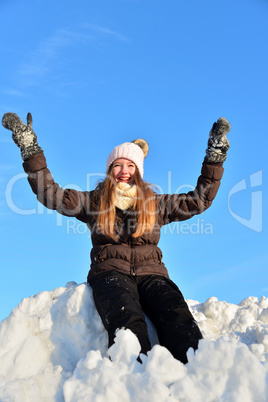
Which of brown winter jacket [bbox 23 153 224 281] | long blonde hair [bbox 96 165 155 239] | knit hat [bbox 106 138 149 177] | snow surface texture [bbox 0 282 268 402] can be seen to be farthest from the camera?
knit hat [bbox 106 138 149 177]

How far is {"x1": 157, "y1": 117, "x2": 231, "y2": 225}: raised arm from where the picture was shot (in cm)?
427

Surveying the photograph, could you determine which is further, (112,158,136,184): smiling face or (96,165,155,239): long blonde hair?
(112,158,136,184): smiling face

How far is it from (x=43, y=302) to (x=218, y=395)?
1936 mm

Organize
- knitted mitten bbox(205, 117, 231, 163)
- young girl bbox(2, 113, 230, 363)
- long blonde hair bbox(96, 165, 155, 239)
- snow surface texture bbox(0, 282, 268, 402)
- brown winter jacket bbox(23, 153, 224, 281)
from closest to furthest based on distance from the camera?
snow surface texture bbox(0, 282, 268, 402)
young girl bbox(2, 113, 230, 363)
brown winter jacket bbox(23, 153, 224, 281)
long blonde hair bbox(96, 165, 155, 239)
knitted mitten bbox(205, 117, 231, 163)

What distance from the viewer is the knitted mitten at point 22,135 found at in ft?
13.2

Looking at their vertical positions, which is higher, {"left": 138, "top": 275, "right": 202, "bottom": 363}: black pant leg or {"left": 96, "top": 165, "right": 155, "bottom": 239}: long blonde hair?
{"left": 96, "top": 165, "right": 155, "bottom": 239}: long blonde hair

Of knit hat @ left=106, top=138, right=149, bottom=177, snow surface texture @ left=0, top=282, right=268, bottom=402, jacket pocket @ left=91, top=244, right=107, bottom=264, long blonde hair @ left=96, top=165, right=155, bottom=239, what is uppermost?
knit hat @ left=106, top=138, right=149, bottom=177

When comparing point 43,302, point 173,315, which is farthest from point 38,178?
point 173,315

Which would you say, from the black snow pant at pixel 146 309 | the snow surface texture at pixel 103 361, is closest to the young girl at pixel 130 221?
the black snow pant at pixel 146 309

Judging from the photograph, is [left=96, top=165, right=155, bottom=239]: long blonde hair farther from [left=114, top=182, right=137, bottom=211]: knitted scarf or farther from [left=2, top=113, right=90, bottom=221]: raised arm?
[left=2, top=113, right=90, bottom=221]: raised arm

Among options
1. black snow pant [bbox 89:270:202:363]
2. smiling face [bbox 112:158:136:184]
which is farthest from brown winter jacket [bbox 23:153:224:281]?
smiling face [bbox 112:158:136:184]

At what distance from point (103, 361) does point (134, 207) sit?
1896mm

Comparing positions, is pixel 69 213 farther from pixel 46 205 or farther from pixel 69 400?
pixel 69 400

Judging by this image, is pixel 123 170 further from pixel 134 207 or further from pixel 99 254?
pixel 99 254
